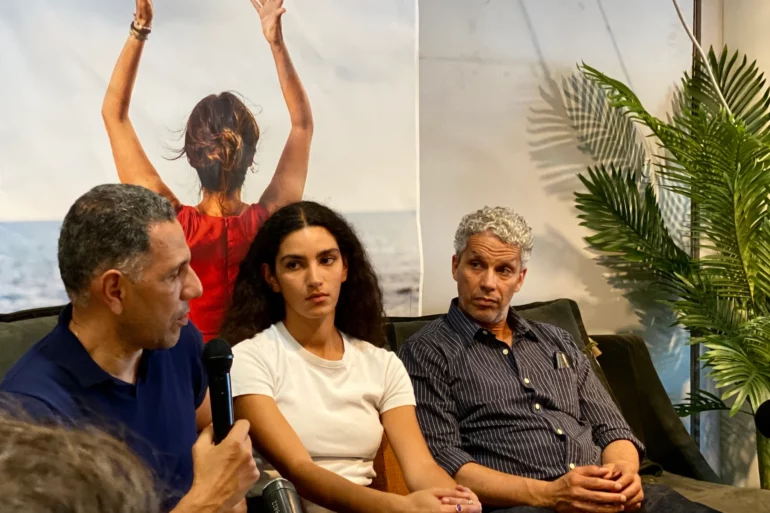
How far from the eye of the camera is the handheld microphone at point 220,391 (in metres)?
1.22

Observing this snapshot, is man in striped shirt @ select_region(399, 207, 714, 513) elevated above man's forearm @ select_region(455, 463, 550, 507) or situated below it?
above

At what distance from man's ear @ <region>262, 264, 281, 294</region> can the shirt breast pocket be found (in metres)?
0.83

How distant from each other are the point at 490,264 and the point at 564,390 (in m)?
0.43

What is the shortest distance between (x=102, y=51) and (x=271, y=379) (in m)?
1.05

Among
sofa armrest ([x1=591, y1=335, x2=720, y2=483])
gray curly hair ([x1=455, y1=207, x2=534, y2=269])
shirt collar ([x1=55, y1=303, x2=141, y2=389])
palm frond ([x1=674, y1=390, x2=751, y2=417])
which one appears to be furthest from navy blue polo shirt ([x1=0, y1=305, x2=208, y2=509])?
palm frond ([x1=674, y1=390, x2=751, y2=417])

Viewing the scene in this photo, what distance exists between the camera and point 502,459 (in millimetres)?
2070

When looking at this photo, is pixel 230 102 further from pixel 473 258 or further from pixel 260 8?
pixel 473 258

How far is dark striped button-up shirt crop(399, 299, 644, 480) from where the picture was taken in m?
2.06

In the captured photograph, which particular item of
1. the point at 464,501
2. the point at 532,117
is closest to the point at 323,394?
the point at 464,501

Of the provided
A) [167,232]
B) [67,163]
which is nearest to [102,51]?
[67,163]

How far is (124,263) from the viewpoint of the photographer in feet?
4.32

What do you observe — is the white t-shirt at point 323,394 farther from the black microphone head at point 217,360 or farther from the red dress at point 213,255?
the black microphone head at point 217,360

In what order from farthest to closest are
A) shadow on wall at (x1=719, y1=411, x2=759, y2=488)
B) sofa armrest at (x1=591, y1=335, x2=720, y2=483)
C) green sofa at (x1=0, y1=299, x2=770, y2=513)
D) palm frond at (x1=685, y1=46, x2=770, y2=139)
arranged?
shadow on wall at (x1=719, y1=411, x2=759, y2=488) < palm frond at (x1=685, y1=46, x2=770, y2=139) < sofa armrest at (x1=591, y1=335, x2=720, y2=483) < green sofa at (x1=0, y1=299, x2=770, y2=513)

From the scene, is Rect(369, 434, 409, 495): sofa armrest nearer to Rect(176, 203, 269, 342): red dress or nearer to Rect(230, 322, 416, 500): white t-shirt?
Rect(230, 322, 416, 500): white t-shirt
